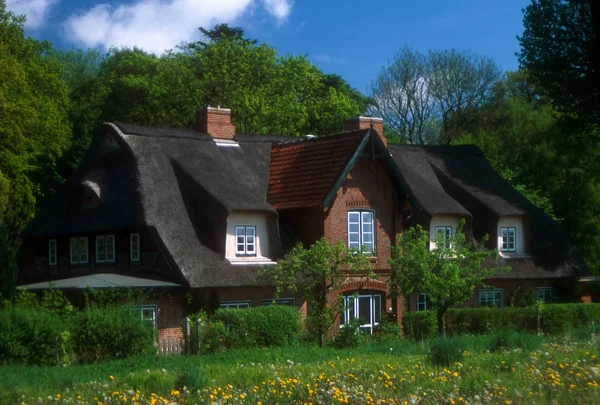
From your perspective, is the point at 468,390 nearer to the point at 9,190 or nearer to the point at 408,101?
the point at 9,190

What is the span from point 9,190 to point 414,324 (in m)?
21.9

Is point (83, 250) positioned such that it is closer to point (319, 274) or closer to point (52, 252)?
point (52, 252)

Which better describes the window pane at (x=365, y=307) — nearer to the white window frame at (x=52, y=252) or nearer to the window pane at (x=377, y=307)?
the window pane at (x=377, y=307)

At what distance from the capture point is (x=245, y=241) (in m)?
39.2

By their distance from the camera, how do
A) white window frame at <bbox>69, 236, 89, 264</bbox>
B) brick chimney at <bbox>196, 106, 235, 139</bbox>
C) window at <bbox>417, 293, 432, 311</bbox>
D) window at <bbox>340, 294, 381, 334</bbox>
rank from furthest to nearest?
1. brick chimney at <bbox>196, 106, 235, 139</bbox>
2. window at <bbox>417, 293, 432, 311</bbox>
3. white window frame at <bbox>69, 236, 89, 264</bbox>
4. window at <bbox>340, 294, 381, 334</bbox>

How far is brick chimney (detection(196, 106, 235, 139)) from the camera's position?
44.5 m

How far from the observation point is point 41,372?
76.6 ft

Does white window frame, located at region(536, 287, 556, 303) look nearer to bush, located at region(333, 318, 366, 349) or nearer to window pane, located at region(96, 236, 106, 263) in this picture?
bush, located at region(333, 318, 366, 349)

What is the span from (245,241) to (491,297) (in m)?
13.0

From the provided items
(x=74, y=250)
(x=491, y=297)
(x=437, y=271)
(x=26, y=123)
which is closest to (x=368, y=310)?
(x=437, y=271)

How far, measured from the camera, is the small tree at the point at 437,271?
34.6 meters

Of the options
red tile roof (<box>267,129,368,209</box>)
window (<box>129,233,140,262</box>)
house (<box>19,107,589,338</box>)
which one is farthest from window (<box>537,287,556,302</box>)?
window (<box>129,233,140,262</box>)

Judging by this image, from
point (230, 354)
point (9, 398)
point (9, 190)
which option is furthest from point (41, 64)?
point (9, 398)

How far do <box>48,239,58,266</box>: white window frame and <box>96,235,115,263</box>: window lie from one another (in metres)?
2.76
